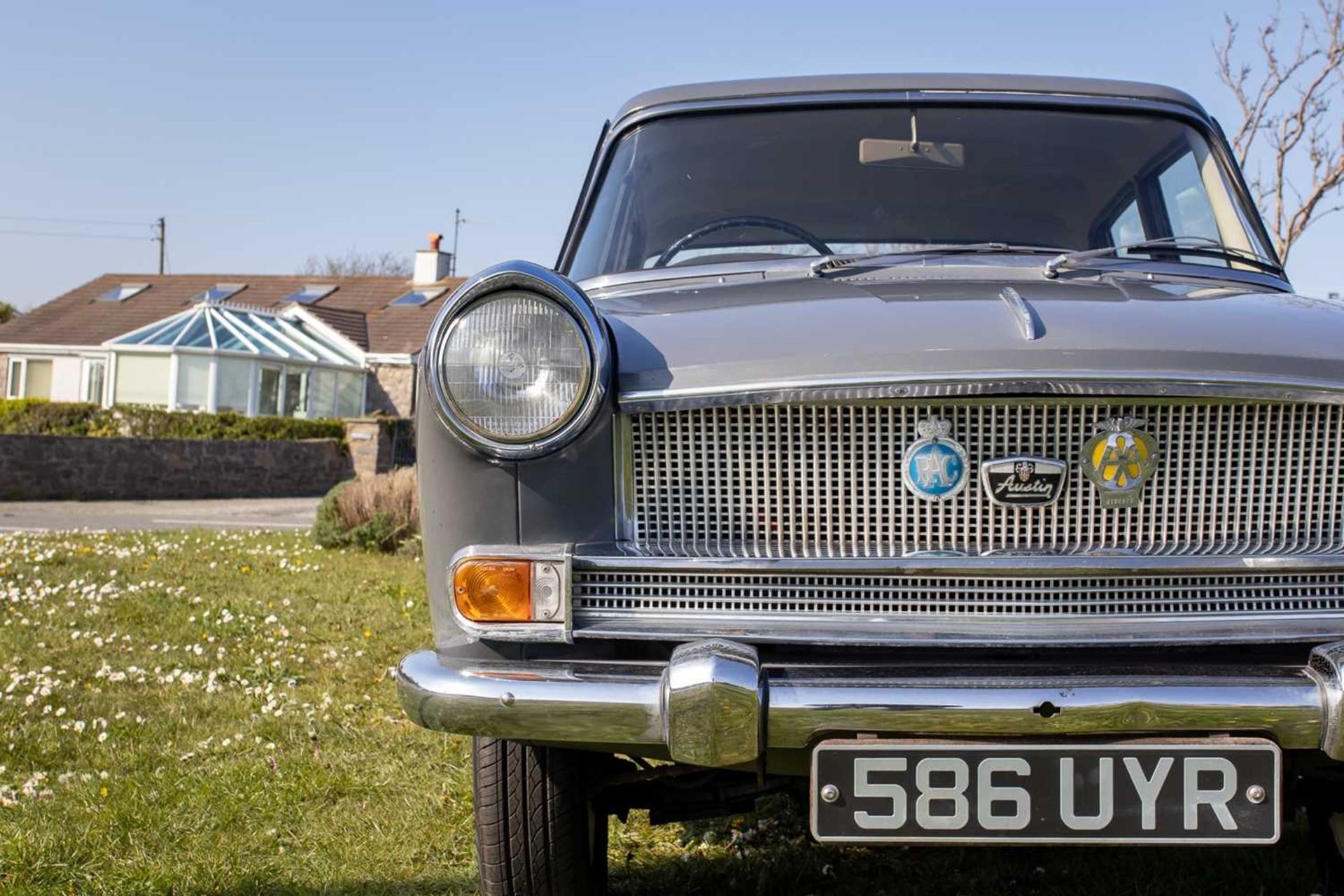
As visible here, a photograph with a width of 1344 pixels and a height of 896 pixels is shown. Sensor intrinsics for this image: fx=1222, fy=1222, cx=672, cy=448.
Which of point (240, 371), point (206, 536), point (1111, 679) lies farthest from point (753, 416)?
point (240, 371)

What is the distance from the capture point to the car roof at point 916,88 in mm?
3158

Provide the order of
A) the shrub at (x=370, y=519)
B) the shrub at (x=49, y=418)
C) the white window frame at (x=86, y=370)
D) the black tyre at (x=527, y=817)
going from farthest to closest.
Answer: the white window frame at (x=86, y=370)
the shrub at (x=49, y=418)
the shrub at (x=370, y=519)
the black tyre at (x=527, y=817)

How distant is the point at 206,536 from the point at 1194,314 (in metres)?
8.93

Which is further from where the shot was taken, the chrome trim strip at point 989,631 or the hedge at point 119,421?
the hedge at point 119,421

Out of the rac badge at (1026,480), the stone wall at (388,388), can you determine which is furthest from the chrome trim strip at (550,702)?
the stone wall at (388,388)

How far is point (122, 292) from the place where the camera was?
3241 cm

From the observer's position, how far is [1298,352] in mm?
1978

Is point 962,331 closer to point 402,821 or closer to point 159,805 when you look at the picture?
point 402,821

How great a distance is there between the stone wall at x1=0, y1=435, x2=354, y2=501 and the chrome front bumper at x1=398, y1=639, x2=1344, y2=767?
52.2 ft

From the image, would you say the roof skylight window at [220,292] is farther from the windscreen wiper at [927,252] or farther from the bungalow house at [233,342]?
the windscreen wiper at [927,252]

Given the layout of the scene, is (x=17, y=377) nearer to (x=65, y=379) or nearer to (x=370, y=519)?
(x=65, y=379)

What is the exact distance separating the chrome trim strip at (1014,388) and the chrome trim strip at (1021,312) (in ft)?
0.30

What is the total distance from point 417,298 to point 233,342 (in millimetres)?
7677

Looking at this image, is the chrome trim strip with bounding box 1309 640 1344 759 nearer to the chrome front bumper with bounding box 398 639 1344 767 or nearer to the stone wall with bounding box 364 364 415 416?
the chrome front bumper with bounding box 398 639 1344 767
